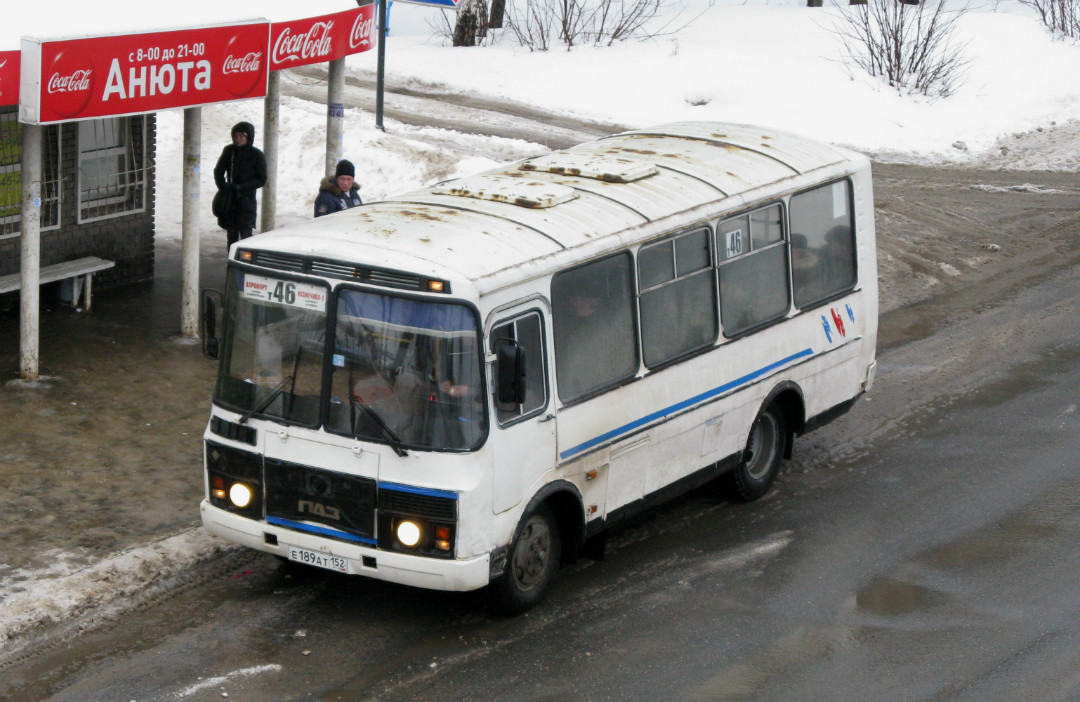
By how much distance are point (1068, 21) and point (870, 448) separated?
2501cm

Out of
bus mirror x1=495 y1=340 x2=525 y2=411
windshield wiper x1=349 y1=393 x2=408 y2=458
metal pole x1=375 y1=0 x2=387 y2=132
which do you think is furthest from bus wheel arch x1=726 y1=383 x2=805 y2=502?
metal pole x1=375 y1=0 x2=387 y2=132

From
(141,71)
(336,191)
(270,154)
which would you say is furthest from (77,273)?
(141,71)

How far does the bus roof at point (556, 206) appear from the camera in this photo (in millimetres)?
8016

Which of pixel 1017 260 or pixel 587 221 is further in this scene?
pixel 1017 260

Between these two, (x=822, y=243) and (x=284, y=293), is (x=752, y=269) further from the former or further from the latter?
(x=284, y=293)

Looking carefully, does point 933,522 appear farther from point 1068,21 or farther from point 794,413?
point 1068,21

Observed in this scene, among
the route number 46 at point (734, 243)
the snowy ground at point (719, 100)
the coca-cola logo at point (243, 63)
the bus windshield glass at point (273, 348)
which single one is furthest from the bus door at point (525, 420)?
the snowy ground at point (719, 100)

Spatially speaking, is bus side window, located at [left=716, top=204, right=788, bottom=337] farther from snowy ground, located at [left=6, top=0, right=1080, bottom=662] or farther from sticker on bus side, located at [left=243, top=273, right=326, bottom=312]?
snowy ground, located at [left=6, top=0, right=1080, bottom=662]

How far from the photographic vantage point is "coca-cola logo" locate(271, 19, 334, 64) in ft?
43.6

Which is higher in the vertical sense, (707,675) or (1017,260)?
(1017,260)

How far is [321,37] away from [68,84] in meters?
3.59

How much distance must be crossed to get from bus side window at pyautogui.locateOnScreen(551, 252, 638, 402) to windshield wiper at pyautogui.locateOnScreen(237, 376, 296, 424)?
5.38ft

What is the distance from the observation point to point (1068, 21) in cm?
3319

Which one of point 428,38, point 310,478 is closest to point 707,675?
point 310,478
